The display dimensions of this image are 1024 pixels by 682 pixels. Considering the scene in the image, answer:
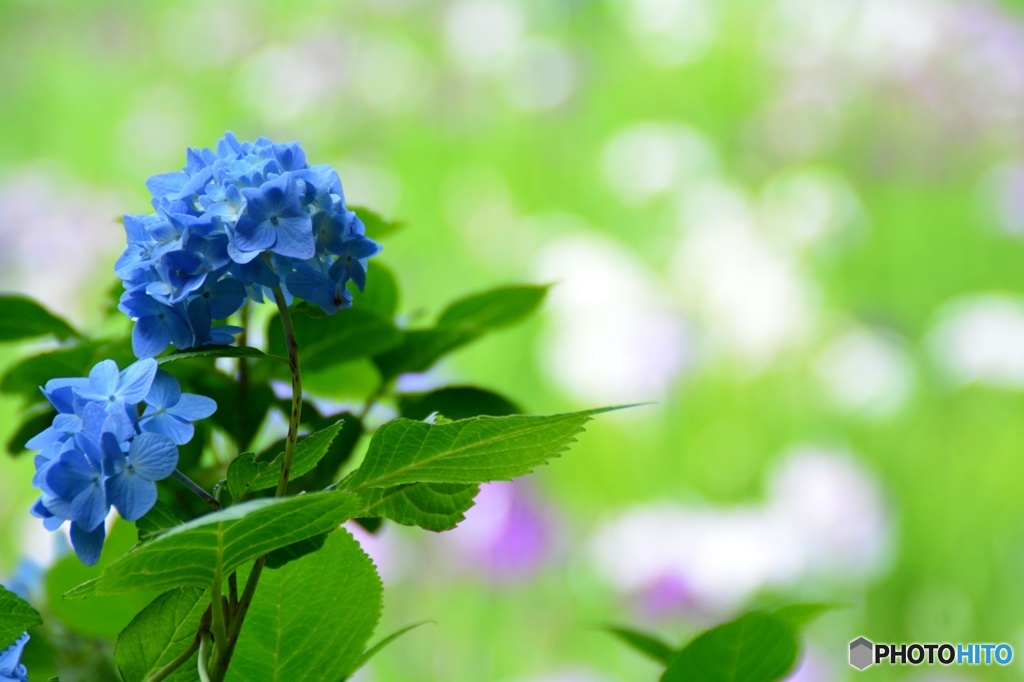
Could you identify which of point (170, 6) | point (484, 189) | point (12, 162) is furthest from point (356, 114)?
point (12, 162)

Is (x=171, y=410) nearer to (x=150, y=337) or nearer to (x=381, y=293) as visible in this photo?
(x=150, y=337)

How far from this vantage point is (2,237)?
1.48 metres

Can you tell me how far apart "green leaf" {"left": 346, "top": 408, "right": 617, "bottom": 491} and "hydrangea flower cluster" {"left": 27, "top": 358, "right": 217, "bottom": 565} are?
45 mm

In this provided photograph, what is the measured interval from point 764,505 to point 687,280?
35 cm

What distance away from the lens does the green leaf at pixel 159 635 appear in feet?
0.81

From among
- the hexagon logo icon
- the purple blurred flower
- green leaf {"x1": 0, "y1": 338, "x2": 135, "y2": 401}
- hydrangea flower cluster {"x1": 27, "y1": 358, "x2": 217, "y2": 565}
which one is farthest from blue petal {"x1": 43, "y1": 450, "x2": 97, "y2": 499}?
the purple blurred flower

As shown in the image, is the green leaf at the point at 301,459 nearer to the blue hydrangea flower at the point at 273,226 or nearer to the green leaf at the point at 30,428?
the blue hydrangea flower at the point at 273,226

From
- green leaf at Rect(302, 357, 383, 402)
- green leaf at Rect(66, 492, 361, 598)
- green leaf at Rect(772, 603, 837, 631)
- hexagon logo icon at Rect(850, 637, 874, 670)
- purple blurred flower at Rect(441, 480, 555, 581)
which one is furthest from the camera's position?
purple blurred flower at Rect(441, 480, 555, 581)

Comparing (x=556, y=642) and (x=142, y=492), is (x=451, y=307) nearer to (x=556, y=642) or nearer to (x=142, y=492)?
(x=142, y=492)

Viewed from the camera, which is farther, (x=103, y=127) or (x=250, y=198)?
(x=103, y=127)

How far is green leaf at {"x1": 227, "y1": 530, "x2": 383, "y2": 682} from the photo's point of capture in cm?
25

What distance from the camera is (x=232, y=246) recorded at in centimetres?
22

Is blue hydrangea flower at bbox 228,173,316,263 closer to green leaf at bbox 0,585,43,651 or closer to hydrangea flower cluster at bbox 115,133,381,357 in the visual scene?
hydrangea flower cluster at bbox 115,133,381,357
